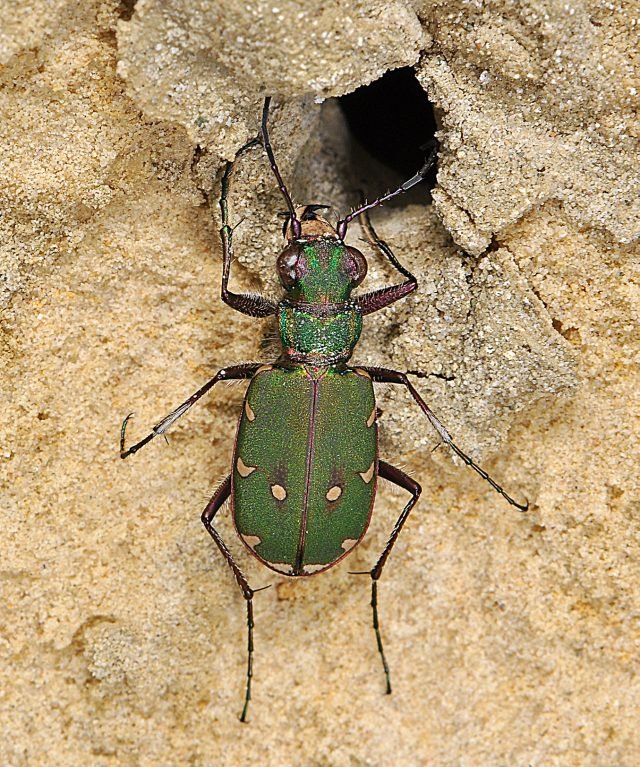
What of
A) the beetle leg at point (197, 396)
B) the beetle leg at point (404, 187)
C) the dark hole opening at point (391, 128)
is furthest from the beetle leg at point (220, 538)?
the dark hole opening at point (391, 128)

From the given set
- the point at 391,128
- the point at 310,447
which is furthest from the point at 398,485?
the point at 391,128

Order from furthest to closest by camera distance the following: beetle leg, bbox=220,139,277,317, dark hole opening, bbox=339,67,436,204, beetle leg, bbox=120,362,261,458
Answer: dark hole opening, bbox=339,67,436,204 → beetle leg, bbox=120,362,261,458 → beetle leg, bbox=220,139,277,317

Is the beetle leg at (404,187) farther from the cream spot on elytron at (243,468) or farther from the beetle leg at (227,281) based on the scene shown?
the cream spot on elytron at (243,468)

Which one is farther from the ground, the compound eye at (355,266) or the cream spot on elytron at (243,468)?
the compound eye at (355,266)

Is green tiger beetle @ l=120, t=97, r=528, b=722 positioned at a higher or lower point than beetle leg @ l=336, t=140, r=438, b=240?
lower

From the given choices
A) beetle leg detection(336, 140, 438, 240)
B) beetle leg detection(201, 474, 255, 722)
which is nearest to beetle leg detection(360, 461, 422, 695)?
beetle leg detection(201, 474, 255, 722)

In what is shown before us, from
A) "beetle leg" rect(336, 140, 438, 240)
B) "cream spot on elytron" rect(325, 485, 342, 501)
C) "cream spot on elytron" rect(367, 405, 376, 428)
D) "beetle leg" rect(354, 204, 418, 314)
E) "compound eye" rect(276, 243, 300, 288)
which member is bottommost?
"cream spot on elytron" rect(325, 485, 342, 501)

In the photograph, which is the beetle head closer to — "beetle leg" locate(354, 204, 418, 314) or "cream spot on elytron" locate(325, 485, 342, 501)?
"beetle leg" locate(354, 204, 418, 314)

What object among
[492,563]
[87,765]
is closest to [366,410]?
[492,563]
